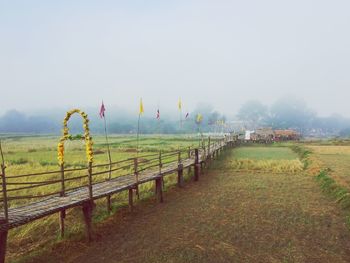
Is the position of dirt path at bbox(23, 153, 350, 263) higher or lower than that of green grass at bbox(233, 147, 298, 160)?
lower

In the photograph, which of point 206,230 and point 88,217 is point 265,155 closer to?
point 206,230

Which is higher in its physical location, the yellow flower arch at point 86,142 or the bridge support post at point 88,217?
the yellow flower arch at point 86,142

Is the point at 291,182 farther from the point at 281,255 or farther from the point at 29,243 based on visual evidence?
the point at 29,243

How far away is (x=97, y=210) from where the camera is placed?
14719mm

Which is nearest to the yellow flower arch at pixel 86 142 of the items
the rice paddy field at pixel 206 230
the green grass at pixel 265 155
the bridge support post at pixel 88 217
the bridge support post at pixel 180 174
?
the bridge support post at pixel 88 217

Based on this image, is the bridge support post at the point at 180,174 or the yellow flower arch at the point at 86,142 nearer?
the yellow flower arch at the point at 86,142

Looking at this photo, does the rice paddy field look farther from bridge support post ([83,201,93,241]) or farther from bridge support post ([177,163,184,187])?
bridge support post ([177,163,184,187])

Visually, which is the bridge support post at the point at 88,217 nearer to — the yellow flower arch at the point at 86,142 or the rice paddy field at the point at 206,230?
the rice paddy field at the point at 206,230

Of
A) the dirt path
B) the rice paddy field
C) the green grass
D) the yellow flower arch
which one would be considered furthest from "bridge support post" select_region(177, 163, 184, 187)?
the green grass

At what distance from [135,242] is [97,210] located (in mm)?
4775

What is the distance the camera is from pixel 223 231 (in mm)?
11438

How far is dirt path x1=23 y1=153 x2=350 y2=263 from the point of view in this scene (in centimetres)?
945

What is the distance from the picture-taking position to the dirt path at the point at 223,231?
945cm

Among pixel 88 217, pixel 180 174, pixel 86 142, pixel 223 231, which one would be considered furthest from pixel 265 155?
pixel 88 217
